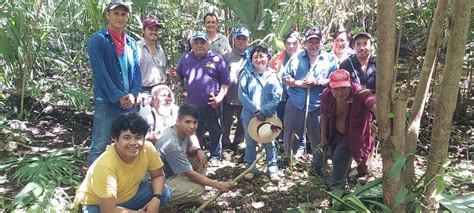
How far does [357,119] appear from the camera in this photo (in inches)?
145

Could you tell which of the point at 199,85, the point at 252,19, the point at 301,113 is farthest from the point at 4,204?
the point at 252,19

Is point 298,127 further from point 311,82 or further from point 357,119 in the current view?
point 357,119

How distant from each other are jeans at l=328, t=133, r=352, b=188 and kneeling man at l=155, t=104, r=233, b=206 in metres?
1.06

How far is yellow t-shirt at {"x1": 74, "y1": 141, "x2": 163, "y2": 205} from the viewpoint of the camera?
2.88 meters

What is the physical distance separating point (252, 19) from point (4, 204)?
11.2 feet

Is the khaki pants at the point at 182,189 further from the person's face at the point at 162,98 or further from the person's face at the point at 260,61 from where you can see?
the person's face at the point at 260,61

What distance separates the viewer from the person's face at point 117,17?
3.62 m

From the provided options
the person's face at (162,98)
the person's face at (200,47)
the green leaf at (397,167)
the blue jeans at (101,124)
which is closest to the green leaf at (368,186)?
the green leaf at (397,167)

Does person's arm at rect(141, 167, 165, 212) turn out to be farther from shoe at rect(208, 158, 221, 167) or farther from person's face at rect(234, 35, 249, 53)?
person's face at rect(234, 35, 249, 53)

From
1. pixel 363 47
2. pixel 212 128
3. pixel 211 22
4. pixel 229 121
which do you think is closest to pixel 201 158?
pixel 212 128

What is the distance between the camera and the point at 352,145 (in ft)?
12.3

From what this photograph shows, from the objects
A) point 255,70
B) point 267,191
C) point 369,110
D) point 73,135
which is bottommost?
point 267,191

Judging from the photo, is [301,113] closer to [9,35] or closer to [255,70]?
[255,70]

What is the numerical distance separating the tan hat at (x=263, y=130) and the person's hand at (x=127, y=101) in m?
1.06
